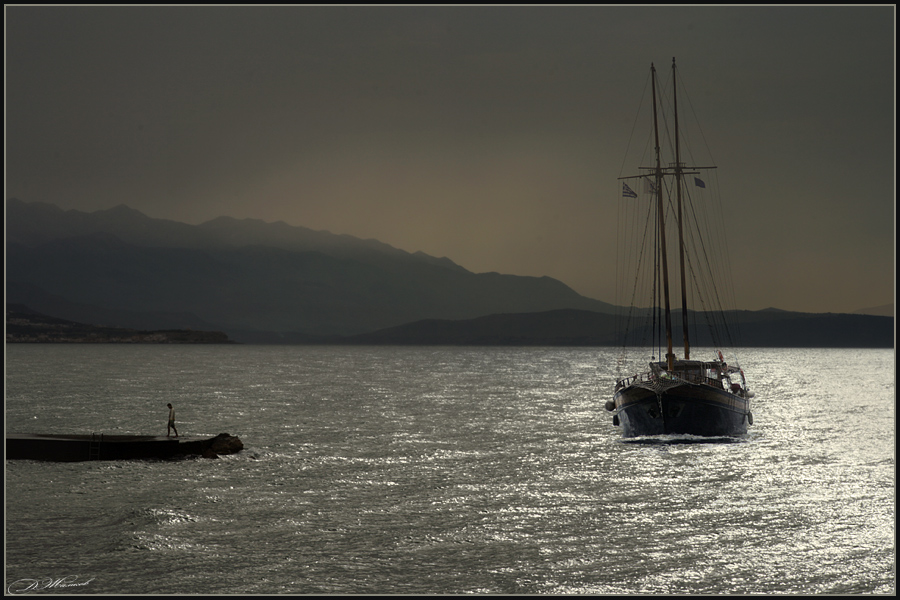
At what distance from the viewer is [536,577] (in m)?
19.7

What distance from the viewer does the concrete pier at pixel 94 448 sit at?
3897 centimetres

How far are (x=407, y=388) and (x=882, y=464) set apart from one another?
3034 inches

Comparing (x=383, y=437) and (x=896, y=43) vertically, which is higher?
(x=896, y=43)

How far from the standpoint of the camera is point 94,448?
3916 cm

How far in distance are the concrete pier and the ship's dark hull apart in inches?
995

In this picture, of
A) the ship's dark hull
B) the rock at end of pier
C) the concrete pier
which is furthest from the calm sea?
the ship's dark hull

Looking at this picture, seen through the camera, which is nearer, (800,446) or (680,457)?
(680,457)

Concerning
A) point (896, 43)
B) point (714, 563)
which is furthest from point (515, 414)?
point (896, 43)

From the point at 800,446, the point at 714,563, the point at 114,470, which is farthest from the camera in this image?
the point at 800,446

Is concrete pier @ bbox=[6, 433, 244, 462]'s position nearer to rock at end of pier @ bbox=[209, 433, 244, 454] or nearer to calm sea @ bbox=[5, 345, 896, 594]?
rock at end of pier @ bbox=[209, 433, 244, 454]

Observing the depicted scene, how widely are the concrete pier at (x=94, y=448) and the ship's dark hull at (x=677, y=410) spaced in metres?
25.3

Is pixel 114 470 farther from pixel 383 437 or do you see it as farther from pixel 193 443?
pixel 383 437

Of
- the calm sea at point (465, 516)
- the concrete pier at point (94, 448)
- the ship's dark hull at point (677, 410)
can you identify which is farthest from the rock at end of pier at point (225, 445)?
the ship's dark hull at point (677, 410)

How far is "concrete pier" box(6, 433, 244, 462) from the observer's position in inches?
1534
